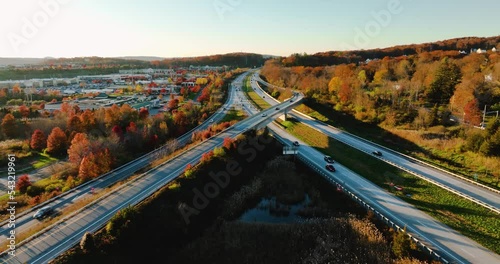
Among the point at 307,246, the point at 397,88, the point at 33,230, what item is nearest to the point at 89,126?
the point at 33,230

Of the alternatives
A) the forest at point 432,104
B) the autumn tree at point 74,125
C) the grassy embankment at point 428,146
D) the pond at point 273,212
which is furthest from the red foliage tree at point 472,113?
A: the autumn tree at point 74,125

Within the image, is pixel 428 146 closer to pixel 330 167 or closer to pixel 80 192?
pixel 330 167

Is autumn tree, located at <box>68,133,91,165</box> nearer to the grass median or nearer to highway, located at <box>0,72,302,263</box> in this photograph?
highway, located at <box>0,72,302,263</box>

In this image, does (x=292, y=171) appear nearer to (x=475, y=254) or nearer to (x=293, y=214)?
(x=293, y=214)

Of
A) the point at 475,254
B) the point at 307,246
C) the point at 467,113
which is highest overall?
the point at 467,113

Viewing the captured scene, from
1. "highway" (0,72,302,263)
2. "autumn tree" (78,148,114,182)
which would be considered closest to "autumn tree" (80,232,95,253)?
"highway" (0,72,302,263)
